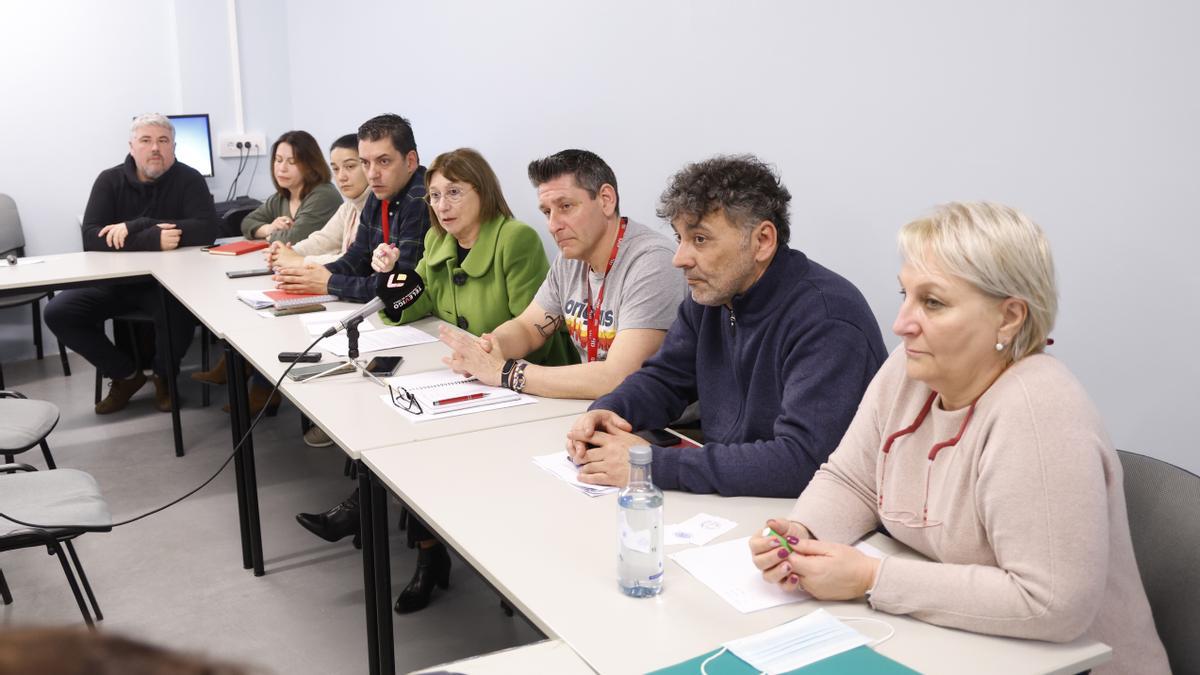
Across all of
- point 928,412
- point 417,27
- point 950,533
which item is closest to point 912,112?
point 928,412

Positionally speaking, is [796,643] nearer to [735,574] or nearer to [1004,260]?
[735,574]

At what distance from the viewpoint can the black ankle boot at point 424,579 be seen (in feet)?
9.82

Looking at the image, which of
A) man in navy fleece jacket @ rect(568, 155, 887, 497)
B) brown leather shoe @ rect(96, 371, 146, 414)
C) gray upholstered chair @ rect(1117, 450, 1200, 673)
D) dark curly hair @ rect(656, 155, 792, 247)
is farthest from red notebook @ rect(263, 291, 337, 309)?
gray upholstered chair @ rect(1117, 450, 1200, 673)

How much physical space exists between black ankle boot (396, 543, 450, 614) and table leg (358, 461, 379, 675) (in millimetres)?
457

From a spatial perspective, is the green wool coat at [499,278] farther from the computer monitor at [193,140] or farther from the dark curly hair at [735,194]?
the computer monitor at [193,140]

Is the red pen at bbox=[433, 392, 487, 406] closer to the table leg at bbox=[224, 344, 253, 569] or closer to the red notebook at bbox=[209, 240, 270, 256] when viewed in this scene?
the table leg at bbox=[224, 344, 253, 569]

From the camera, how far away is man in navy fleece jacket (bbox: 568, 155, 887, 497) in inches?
79.3

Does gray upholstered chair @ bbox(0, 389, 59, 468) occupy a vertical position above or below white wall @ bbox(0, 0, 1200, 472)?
below

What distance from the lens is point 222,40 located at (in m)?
6.26

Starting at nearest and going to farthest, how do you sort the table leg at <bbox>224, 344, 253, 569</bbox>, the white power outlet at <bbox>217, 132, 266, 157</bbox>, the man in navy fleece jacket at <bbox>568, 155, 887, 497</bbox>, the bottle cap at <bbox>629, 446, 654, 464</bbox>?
the bottle cap at <bbox>629, 446, 654, 464</bbox> < the man in navy fleece jacket at <bbox>568, 155, 887, 497</bbox> < the table leg at <bbox>224, 344, 253, 569</bbox> < the white power outlet at <bbox>217, 132, 266, 157</bbox>

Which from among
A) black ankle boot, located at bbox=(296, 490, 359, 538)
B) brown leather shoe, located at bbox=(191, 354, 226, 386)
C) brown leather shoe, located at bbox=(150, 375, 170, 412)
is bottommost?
brown leather shoe, located at bbox=(150, 375, 170, 412)

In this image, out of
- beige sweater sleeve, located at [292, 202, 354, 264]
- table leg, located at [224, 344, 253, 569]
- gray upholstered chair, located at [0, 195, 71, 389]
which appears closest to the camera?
table leg, located at [224, 344, 253, 569]

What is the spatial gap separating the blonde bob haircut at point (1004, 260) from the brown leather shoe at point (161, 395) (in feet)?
14.1

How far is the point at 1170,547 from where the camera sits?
166cm
